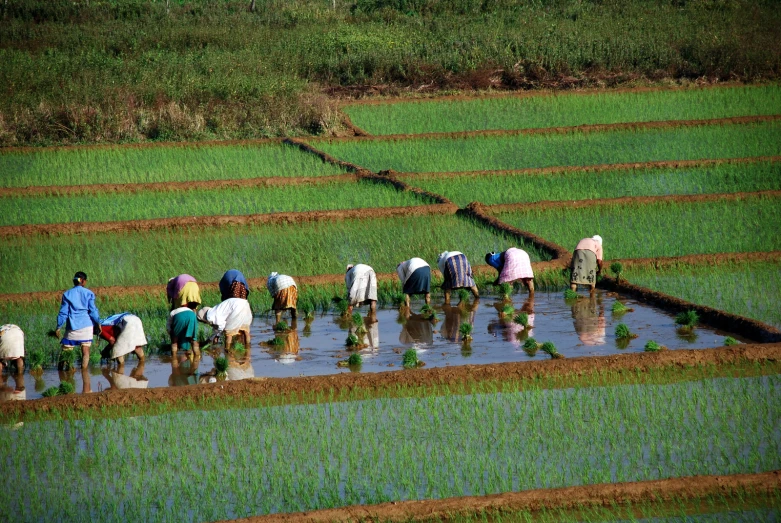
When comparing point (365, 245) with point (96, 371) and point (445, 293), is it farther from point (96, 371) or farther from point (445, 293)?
point (96, 371)

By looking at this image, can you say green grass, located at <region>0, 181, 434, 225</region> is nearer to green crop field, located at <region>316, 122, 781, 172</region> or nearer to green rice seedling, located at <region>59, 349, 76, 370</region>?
green crop field, located at <region>316, 122, 781, 172</region>

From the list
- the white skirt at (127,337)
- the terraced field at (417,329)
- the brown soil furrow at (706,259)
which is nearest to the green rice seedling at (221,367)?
the terraced field at (417,329)

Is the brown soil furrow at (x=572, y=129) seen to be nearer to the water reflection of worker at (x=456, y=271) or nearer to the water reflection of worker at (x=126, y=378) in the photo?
the water reflection of worker at (x=456, y=271)

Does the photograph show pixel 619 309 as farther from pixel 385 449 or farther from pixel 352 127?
pixel 352 127

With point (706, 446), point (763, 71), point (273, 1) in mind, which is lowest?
point (706, 446)

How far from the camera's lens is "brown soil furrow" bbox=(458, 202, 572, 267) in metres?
12.3

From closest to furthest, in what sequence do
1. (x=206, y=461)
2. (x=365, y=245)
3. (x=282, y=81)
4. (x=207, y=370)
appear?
(x=206, y=461), (x=207, y=370), (x=365, y=245), (x=282, y=81)

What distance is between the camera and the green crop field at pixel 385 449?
6.32 m

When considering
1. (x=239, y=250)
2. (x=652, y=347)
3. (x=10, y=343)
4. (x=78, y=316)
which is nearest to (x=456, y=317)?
(x=652, y=347)

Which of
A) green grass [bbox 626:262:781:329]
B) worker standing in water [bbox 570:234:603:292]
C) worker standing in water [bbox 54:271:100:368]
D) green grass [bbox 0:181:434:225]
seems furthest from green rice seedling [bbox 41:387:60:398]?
green grass [bbox 0:181:434:225]

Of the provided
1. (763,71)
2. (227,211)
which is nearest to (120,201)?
(227,211)

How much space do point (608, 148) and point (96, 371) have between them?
12238 millimetres

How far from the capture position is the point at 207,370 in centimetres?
907

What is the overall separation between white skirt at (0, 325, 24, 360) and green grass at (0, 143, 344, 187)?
850 cm
